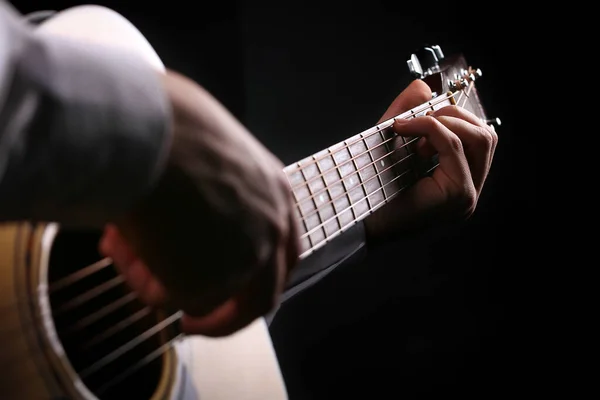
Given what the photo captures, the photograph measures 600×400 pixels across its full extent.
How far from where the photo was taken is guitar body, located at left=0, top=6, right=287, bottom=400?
1.29 ft

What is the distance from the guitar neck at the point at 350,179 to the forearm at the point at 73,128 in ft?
0.81

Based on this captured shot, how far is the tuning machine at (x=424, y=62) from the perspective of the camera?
0.92m

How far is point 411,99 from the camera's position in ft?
2.89

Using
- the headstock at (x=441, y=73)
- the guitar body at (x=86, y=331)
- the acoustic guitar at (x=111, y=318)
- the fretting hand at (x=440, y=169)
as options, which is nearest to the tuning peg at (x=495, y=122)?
the headstock at (x=441, y=73)

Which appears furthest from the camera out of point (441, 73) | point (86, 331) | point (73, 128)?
point (441, 73)

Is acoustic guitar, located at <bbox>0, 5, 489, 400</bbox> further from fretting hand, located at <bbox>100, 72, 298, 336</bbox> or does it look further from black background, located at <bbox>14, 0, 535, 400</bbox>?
black background, located at <bbox>14, 0, 535, 400</bbox>

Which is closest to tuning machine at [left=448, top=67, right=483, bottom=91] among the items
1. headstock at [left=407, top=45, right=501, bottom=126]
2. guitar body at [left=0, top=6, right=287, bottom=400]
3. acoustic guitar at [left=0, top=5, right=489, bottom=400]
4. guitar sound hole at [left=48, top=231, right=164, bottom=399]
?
headstock at [left=407, top=45, right=501, bottom=126]

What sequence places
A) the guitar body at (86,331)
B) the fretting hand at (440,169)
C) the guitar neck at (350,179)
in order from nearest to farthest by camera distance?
1. the guitar body at (86,331)
2. the guitar neck at (350,179)
3. the fretting hand at (440,169)

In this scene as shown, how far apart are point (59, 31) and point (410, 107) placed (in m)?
0.54

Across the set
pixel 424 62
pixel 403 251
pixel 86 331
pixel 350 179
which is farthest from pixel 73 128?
pixel 403 251

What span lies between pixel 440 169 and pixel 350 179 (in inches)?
8.5

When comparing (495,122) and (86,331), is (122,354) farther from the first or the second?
(495,122)

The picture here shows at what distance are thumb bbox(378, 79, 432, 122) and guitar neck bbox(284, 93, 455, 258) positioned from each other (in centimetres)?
4

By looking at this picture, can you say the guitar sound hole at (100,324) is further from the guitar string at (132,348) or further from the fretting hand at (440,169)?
the fretting hand at (440,169)
